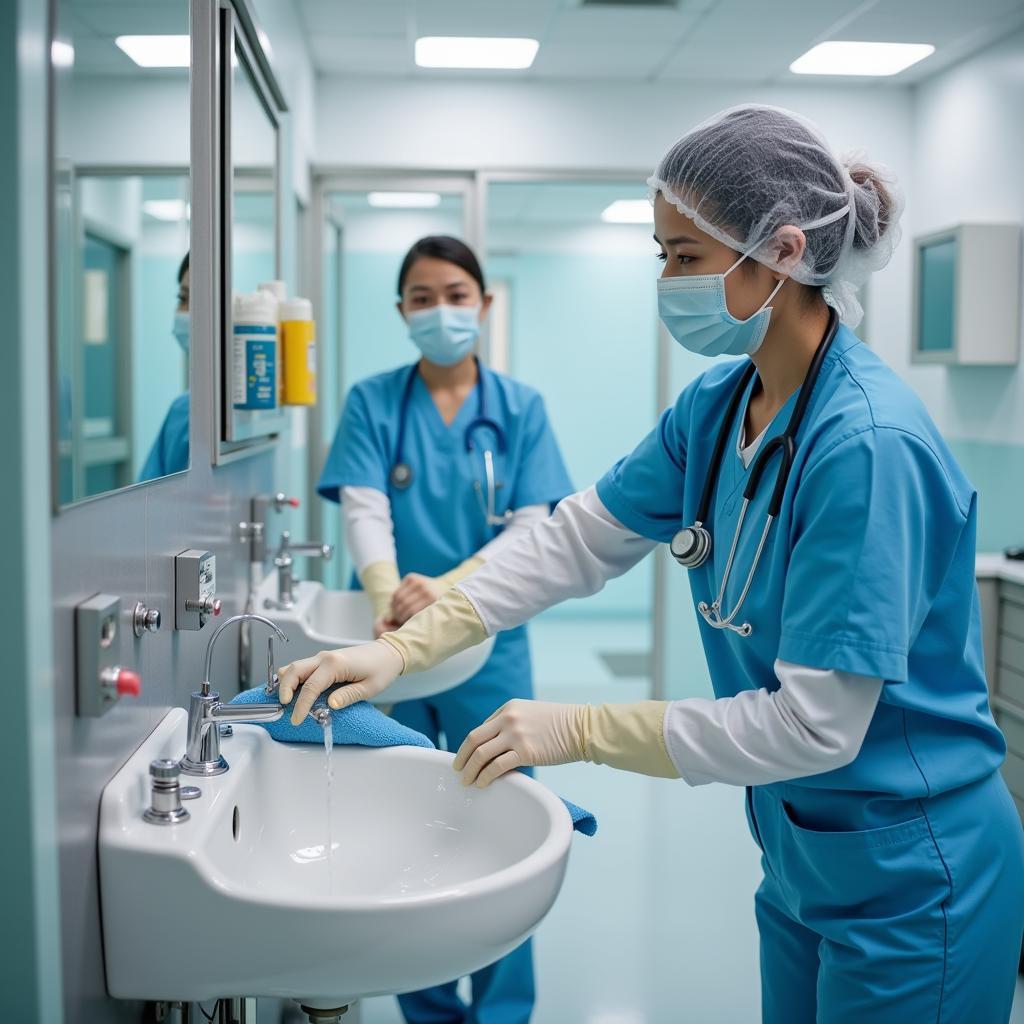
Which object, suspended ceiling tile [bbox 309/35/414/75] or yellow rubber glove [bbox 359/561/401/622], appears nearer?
yellow rubber glove [bbox 359/561/401/622]

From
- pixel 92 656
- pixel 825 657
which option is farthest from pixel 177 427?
pixel 825 657

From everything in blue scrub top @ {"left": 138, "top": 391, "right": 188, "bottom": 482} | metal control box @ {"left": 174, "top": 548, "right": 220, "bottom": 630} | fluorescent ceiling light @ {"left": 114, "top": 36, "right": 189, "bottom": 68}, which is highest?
fluorescent ceiling light @ {"left": 114, "top": 36, "right": 189, "bottom": 68}

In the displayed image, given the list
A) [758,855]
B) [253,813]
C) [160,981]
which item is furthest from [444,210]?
[160,981]

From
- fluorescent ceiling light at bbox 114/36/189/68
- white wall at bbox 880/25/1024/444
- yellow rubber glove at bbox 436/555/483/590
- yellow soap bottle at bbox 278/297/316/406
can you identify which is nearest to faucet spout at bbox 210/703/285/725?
fluorescent ceiling light at bbox 114/36/189/68

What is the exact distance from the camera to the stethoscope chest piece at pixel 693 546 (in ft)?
4.04

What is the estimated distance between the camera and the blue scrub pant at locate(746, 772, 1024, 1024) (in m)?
1.05

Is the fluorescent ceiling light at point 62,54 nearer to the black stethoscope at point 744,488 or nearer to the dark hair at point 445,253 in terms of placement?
the black stethoscope at point 744,488

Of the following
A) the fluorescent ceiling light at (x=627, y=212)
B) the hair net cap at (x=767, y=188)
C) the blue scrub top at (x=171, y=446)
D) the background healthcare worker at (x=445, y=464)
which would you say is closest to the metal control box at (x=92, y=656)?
the blue scrub top at (x=171, y=446)

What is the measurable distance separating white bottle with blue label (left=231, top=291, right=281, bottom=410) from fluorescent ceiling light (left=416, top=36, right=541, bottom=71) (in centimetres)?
186

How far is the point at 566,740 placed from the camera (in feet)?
3.63

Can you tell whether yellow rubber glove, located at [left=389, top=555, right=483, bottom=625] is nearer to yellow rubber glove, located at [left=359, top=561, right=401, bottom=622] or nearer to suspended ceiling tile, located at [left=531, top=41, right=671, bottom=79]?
yellow rubber glove, located at [left=359, top=561, right=401, bottom=622]

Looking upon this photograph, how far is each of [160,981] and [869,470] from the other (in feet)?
2.63

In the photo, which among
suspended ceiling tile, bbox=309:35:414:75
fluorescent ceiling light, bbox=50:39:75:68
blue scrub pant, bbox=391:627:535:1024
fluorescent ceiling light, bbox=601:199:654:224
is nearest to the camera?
fluorescent ceiling light, bbox=50:39:75:68

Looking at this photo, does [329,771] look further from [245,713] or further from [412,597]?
[412,597]
